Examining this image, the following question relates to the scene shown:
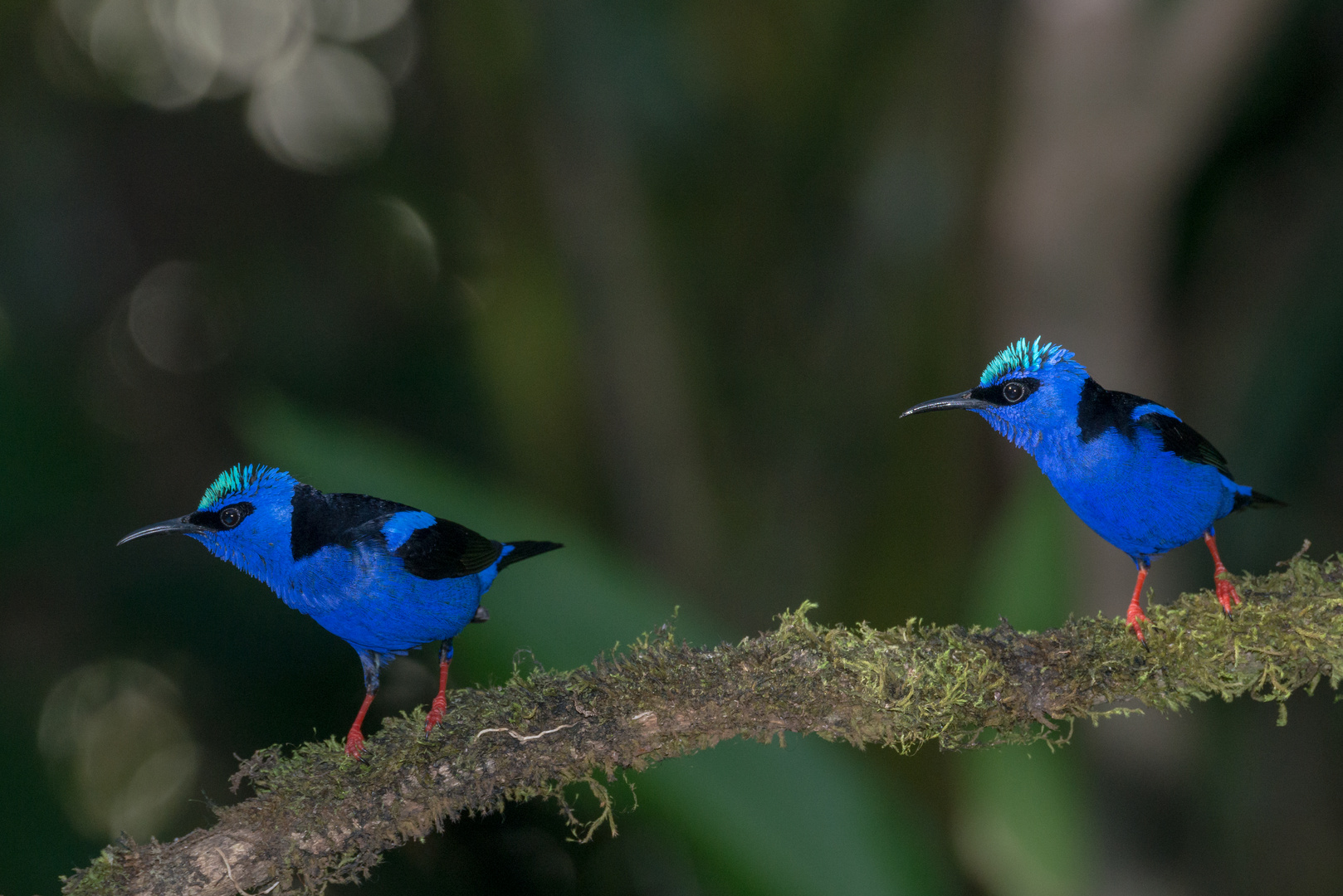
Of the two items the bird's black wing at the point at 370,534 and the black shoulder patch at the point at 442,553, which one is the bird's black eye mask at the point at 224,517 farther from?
the black shoulder patch at the point at 442,553

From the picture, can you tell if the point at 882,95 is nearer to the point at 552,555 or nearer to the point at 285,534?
the point at 552,555

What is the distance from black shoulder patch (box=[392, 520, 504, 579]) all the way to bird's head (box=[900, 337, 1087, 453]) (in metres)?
1.01

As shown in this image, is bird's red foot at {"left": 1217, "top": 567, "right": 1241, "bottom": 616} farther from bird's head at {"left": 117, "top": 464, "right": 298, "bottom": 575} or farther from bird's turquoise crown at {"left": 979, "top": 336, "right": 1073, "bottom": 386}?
bird's head at {"left": 117, "top": 464, "right": 298, "bottom": 575}

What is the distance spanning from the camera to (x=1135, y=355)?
4297 mm

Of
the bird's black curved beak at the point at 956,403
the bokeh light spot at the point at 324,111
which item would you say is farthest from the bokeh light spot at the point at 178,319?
the bird's black curved beak at the point at 956,403

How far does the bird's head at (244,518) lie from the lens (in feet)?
6.77

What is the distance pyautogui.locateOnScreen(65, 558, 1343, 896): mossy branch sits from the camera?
215 cm

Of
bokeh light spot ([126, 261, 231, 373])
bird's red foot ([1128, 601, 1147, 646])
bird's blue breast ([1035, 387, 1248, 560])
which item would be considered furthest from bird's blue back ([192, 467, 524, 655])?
bokeh light spot ([126, 261, 231, 373])

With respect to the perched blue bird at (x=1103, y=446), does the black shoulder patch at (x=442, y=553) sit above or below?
below

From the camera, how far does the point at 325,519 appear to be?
214cm

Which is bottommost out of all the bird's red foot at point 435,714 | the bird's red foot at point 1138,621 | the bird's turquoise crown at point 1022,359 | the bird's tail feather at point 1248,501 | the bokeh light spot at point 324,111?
the bird's red foot at point 435,714

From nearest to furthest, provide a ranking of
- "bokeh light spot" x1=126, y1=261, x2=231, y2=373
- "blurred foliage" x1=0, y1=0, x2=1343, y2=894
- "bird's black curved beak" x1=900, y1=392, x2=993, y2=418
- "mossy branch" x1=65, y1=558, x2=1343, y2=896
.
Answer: "bird's black curved beak" x1=900, y1=392, x2=993, y2=418, "mossy branch" x1=65, y1=558, x2=1343, y2=896, "blurred foliage" x1=0, y1=0, x2=1343, y2=894, "bokeh light spot" x1=126, y1=261, x2=231, y2=373

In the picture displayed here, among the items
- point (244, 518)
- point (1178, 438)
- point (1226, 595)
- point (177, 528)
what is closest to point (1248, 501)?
point (1226, 595)

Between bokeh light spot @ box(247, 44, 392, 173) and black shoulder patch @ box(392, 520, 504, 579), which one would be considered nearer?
black shoulder patch @ box(392, 520, 504, 579)
